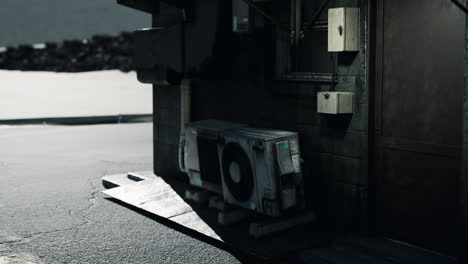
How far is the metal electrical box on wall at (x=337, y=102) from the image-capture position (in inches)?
264

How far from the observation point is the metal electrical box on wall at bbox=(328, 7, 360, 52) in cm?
659

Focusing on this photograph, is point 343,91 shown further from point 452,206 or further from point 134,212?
point 134,212

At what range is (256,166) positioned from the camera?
7.02m

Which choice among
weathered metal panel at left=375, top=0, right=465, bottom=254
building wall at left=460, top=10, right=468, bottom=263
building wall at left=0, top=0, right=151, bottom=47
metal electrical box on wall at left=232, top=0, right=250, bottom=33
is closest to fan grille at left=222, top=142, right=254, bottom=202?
weathered metal panel at left=375, top=0, right=465, bottom=254

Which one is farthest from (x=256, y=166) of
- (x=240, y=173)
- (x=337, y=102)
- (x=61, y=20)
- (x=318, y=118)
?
(x=61, y=20)

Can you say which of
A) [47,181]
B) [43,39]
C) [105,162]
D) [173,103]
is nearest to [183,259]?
[173,103]

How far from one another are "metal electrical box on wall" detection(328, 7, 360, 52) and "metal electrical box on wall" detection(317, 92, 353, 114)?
475mm

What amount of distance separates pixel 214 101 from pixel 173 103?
1044 mm

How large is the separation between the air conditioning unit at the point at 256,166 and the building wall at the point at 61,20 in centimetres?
4414

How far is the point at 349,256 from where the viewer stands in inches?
251

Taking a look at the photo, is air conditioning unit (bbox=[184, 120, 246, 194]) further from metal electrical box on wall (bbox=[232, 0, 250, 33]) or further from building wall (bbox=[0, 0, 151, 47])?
building wall (bbox=[0, 0, 151, 47])

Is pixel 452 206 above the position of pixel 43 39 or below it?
below

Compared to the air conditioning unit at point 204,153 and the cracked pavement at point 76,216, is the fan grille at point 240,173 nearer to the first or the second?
the air conditioning unit at point 204,153

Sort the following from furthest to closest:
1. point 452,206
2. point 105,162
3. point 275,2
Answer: point 105,162, point 275,2, point 452,206
